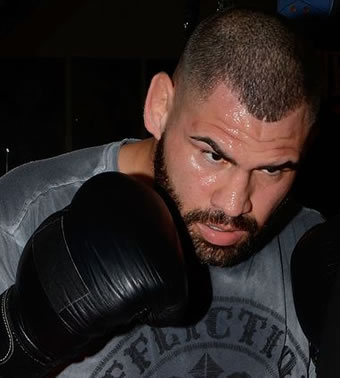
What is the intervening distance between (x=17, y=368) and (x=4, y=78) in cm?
391

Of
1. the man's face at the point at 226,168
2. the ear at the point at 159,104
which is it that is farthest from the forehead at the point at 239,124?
the ear at the point at 159,104

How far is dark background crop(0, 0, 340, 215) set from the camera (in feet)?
15.5

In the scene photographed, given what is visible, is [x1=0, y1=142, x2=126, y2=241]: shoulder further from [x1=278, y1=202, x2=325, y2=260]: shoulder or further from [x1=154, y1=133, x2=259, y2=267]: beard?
[x1=278, y1=202, x2=325, y2=260]: shoulder

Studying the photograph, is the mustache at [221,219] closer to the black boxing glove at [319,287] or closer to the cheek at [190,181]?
the cheek at [190,181]

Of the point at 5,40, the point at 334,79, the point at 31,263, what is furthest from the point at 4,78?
the point at 31,263

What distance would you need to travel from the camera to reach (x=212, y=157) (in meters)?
1.18

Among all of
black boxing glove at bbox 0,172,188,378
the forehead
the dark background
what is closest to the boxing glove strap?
black boxing glove at bbox 0,172,188,378

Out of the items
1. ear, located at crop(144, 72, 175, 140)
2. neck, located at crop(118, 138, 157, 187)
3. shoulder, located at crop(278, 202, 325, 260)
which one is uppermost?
ear, located at crop(144, 72, 175, 140)

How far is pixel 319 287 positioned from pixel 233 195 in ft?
0.73

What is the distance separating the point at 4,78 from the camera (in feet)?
15.4

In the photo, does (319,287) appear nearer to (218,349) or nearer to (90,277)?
(218,349)

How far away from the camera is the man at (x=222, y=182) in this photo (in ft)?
3.81

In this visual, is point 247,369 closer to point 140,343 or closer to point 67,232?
point 140,343

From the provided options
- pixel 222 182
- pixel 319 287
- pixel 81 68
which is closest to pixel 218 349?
pixel 319 287
